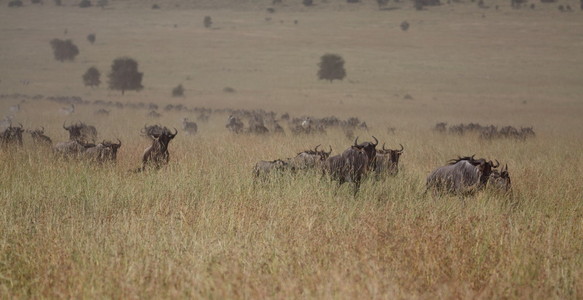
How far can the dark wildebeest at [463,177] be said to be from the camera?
9047 millimetres

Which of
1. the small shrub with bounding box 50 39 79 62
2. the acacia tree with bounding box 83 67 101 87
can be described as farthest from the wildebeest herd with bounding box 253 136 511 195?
the small shrub with bounding box 50 39 79 62

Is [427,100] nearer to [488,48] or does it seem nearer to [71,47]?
[488,48]

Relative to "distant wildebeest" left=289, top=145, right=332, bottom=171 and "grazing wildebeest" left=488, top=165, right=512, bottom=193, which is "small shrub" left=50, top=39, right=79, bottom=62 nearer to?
"distant wildebeest" left=289, top=145, right=332, bottom=171

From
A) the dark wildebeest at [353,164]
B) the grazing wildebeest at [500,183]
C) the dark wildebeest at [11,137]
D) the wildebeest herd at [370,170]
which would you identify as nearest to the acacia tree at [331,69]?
the dark wildebeest at [11,137]

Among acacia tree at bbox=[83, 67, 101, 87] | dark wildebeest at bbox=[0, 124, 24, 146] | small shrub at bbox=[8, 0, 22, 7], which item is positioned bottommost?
acacia tree at bbox=[83, 67, 101, 87]

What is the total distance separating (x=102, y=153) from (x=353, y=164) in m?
5.12

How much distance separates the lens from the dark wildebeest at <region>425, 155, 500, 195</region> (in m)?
9.05

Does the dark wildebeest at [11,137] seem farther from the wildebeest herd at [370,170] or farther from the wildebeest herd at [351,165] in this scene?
the wildebeest herd at [370,170]

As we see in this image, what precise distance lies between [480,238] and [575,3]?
385 feet

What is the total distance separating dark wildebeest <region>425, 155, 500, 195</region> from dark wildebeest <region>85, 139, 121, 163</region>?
19.8 feet

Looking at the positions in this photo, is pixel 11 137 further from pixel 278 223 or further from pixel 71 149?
pixel 278 223

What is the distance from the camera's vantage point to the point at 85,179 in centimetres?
969

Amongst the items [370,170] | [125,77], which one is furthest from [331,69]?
[370,170]

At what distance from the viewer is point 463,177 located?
925cm
